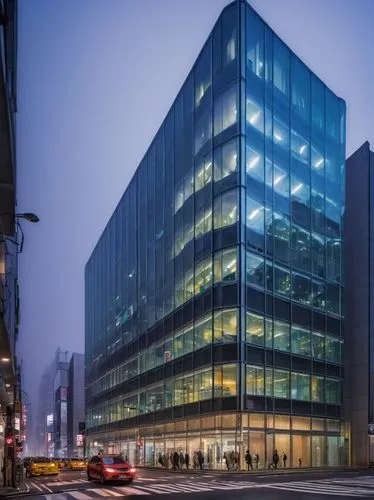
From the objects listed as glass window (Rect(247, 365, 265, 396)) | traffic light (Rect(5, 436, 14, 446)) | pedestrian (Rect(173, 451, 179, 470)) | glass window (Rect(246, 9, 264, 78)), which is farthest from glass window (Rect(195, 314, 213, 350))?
traffic light (Rect(5, 436, 14, 446))

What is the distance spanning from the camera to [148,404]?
64812mm

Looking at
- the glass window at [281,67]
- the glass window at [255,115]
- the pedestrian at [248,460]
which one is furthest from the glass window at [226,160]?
the pedestrian at [248,460]

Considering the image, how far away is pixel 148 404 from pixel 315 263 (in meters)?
24.5

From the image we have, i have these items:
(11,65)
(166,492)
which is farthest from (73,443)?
(11,65)

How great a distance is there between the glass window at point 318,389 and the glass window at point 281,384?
382 centimetres

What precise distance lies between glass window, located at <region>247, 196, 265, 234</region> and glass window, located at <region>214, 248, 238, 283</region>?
267cm

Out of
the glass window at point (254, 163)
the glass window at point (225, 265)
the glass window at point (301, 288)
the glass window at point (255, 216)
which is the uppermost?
the glass window at point (254, 163)

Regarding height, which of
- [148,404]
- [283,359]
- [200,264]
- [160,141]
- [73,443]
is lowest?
[73,443]

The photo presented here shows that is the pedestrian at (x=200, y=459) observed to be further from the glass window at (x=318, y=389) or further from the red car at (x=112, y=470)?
the red car at (x=112, y=470)

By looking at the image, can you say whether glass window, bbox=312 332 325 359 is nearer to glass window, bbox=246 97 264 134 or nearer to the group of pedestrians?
the group of pedestrians

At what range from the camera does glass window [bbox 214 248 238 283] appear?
154 ft

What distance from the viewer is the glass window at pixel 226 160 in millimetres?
48094

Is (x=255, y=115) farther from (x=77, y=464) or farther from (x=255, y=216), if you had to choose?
(x=77, y=464)

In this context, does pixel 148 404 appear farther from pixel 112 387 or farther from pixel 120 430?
pixel 112 387
